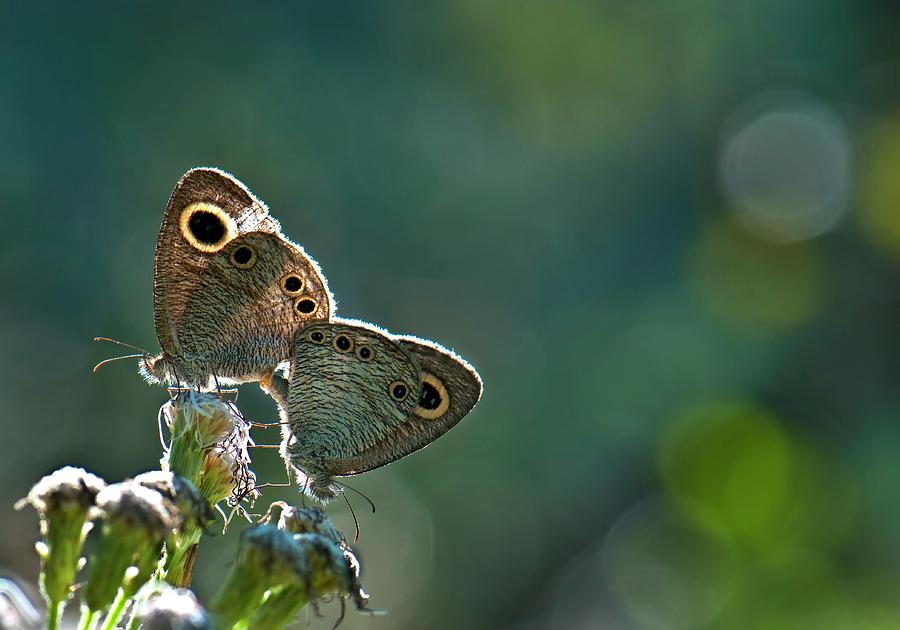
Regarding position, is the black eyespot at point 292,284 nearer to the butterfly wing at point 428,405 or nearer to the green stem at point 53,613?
the butterfly wing at point 428,405

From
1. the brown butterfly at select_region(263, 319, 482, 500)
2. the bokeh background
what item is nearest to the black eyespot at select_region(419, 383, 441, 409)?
the brown butterfly at select_region(263, 319, 482, 500)

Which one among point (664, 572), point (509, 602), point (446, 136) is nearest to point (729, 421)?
point (664, 572)

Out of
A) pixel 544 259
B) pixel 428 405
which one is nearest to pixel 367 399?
pixel 428 405

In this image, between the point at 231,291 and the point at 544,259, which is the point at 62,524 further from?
the point at 544,259

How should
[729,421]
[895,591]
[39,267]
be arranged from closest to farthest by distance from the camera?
[895,591]
[729,421]
[39,267]

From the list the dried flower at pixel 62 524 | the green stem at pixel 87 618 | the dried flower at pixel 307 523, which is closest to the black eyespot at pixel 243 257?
the dried flower at pixel 307 523

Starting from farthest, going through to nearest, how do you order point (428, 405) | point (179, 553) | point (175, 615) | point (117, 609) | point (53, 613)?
point (428, 405)
point (179, 553)
point (117, 609)
point (53, 613)
point (175, 615)

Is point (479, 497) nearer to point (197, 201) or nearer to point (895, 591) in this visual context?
point (895, 591)
